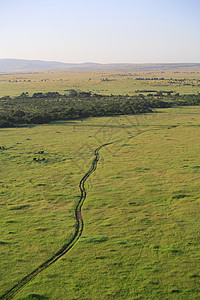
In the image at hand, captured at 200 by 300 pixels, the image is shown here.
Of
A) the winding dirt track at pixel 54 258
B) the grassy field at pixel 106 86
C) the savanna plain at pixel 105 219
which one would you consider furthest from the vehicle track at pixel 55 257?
the grassy field at pixel 106 86

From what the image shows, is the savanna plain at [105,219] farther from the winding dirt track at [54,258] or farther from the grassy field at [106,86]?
the grassy field at [106,86]

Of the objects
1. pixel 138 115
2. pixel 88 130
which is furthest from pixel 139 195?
pixel 138 115

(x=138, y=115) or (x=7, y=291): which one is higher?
(x=138, y=115)

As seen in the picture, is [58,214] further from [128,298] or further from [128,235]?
[128,298]

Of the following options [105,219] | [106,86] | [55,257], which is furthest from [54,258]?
[106,86]

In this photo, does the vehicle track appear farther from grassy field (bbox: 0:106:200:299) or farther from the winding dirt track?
grassy field (bbox: 0:106:200:299)

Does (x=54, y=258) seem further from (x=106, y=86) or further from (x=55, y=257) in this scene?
(x=106, y=86)

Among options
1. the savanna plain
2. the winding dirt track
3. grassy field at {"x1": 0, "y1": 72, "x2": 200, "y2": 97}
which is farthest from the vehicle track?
grassy field at {"x1": 0, "y1": 72, "x2": 200, "y2": 97}

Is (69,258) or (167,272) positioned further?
(69,258)
